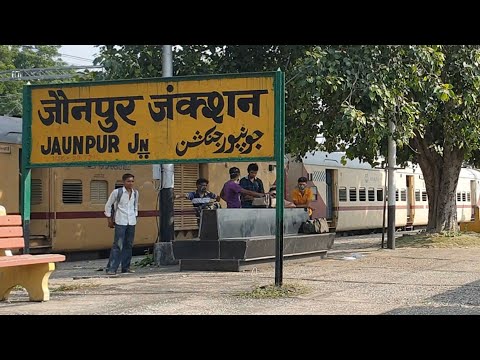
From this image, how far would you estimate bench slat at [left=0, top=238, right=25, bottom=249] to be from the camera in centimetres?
961

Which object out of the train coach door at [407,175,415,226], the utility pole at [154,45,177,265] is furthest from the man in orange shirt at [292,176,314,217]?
the train coach door at [407,175,415,226]

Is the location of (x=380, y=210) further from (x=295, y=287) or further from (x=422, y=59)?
(x=295, y=287)

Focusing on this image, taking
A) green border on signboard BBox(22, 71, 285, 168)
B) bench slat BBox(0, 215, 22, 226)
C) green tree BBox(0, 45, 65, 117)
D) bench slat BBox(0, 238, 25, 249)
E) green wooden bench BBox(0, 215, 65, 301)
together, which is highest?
green tree BBox(0, 45, 65, 117)

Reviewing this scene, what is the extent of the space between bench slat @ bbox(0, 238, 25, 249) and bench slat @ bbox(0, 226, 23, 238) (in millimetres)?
62

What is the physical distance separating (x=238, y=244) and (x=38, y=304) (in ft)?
13.4

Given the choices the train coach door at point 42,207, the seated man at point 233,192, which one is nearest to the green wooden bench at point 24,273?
the seated man at point 233,192

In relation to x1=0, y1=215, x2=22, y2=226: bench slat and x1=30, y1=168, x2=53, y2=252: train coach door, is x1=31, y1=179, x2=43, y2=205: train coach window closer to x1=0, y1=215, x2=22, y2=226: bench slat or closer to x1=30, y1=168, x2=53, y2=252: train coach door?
x1=30, y1=168, x2=53, y2=252: train coach door

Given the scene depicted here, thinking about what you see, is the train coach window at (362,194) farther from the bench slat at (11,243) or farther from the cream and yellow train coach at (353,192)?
the bench slat at (11,243)

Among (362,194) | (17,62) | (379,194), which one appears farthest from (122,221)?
(17,62)

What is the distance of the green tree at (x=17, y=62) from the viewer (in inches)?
1731

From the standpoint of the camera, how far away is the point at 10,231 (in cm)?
980

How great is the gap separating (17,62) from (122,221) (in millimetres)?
37599

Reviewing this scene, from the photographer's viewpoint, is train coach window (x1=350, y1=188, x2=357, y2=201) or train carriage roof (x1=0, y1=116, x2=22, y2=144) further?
train coach window (x1=350, y1=188, x2=357, y2=201)

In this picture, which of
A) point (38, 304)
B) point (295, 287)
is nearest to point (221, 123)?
point (295, 287)
